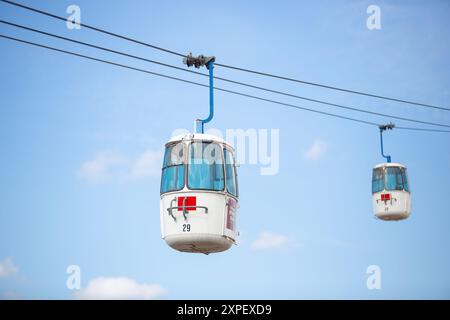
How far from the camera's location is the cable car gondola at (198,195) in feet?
50.3

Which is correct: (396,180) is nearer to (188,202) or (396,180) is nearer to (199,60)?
(199,60)

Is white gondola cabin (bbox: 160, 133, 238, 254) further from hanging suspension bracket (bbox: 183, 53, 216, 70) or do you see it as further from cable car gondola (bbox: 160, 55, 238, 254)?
hanging suspension bracket (bbox: 183, 53, 216, 70)

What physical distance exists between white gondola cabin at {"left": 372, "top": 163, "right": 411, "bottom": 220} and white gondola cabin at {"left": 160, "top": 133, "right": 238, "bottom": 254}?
13171 mm

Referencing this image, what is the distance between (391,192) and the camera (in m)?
27.7

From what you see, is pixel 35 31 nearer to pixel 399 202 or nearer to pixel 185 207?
pixel 185 207

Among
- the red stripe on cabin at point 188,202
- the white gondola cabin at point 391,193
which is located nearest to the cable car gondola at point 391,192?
the white gondola cabin at point 391,193

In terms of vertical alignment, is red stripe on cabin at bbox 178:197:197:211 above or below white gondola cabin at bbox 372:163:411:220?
below

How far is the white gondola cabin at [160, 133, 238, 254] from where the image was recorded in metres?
15.3

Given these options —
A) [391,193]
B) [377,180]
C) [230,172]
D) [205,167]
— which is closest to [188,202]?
[205,167]

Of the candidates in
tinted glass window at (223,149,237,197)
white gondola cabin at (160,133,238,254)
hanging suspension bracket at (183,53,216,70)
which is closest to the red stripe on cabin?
white gondola cabin at (160,133,238,254)

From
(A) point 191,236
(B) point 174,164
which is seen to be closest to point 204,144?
(B) point 174,164

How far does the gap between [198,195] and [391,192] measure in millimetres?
14429

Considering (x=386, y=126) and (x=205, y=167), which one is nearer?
(x=205, y=167)
